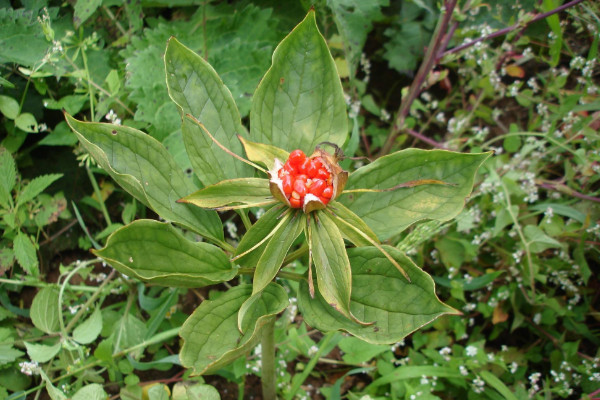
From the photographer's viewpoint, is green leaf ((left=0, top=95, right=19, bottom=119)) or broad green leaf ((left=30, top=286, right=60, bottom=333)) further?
green leaf ((left=0, top=95, right=19, bottom=119))

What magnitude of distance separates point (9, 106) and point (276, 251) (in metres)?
1.06

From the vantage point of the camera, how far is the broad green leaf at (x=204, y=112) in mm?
975

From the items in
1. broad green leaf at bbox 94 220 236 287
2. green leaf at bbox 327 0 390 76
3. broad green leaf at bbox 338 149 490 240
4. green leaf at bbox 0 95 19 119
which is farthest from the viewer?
green leaf at bbox 327 0 390 76

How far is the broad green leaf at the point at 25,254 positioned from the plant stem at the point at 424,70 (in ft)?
3.86

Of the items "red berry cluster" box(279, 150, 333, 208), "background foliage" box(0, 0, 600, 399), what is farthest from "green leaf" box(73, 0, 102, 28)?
"red berry cluster" box(279, 150, 333, 208)

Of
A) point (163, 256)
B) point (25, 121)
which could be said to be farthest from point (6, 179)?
point (163, 256)

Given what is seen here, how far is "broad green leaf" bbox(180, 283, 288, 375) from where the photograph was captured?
86 centimetres

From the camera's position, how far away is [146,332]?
1.39m

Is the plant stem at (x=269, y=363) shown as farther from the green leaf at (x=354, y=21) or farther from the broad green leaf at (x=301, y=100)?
the green leaf at (x=354, y=21)

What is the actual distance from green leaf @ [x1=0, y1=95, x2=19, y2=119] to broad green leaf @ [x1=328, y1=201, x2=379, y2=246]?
109 cm

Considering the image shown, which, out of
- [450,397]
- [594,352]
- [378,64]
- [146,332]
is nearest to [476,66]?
[378,64]

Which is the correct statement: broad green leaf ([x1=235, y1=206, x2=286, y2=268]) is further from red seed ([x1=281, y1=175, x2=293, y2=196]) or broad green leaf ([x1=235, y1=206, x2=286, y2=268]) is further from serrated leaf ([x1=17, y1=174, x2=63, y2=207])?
serrated leaf ([x1=17, y1=174, x2=63, y2=207])

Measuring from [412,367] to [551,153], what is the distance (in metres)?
0.90

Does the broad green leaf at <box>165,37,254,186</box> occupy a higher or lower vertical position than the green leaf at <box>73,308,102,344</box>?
higher
